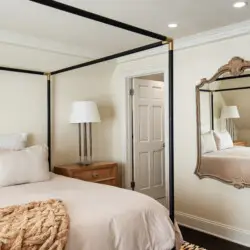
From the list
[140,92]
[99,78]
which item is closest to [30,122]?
[99,78]

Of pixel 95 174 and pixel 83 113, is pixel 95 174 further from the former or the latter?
pixel 83 113

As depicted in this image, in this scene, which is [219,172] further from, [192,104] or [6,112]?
[6,112]

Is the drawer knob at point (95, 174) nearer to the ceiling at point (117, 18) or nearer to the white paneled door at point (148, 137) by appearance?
the white paneled door at point (148, 137)

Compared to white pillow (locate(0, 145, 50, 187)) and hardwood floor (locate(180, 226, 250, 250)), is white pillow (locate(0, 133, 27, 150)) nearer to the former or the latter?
white pillow (locate(0, 145, 50, 187))

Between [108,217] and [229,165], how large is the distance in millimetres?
1906

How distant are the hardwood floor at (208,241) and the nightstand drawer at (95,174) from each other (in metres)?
1.14

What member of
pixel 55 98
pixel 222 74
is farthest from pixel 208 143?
pixel 55 98

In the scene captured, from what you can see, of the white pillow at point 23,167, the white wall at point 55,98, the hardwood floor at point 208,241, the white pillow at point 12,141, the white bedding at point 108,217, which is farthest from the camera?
the white wall at point 55,98

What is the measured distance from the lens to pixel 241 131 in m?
3.22

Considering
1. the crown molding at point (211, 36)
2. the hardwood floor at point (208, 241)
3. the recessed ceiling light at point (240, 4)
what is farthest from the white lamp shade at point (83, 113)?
the recessed ceiling light at point (240, 4)

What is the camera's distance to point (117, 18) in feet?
9.55

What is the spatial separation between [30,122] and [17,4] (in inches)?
56.5

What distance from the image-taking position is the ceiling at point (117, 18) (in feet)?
8.49

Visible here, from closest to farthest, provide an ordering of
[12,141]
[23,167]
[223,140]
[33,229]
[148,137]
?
[33,229], [23,167], [12,141], [223,140], [148,137]
